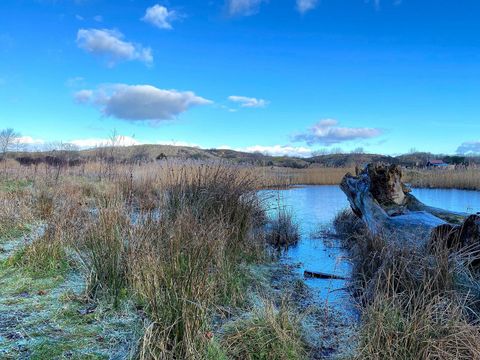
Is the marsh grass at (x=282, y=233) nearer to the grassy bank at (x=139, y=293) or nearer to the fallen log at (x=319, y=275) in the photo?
the fallen log at (x=319, y=275)

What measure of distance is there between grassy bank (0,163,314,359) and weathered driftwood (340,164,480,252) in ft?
6.26

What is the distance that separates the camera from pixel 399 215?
575cm

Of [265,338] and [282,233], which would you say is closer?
[265,338]

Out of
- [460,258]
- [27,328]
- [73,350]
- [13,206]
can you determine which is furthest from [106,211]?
[13,206]

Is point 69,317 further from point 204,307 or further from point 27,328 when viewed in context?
point 204,307

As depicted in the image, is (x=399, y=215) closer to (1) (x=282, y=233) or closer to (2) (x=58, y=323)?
(1) (x=282, y=233)

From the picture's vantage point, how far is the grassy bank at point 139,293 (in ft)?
8.18

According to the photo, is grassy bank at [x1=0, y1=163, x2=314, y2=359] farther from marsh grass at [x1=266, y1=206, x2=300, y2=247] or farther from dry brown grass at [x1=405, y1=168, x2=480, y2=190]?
dry brown grass at [x1=405, y1=168, x2=480, y2=190]

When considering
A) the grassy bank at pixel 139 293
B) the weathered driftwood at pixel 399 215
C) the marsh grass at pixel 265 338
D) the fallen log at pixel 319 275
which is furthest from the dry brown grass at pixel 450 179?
the marsh grass at pixel 265 338

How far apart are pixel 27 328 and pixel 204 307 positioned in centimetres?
146

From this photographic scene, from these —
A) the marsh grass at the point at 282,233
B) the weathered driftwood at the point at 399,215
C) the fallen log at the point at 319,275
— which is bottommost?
the fallen log at the point at 319,275

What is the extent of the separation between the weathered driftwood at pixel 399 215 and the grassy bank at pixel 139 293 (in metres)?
1.91

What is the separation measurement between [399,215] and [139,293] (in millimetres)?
4099

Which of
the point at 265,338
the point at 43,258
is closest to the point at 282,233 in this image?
the point at 43,258
